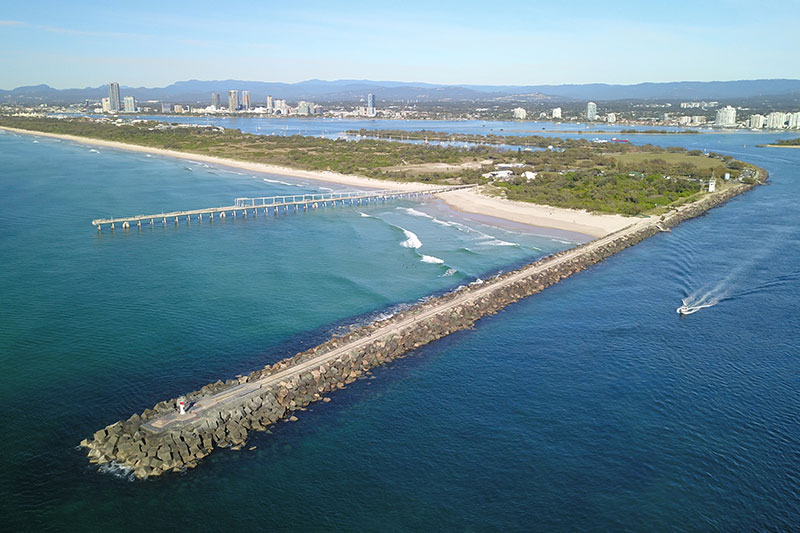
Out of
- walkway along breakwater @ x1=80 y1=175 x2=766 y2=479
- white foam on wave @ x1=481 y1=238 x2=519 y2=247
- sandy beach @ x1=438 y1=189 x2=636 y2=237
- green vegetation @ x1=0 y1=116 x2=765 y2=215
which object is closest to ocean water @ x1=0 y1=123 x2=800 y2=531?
white foam on wave @ x1=481 y1=238 x2=519 y2=247

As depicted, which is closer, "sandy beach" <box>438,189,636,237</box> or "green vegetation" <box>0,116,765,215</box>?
"sandy beach" <box>438,189,636,237</box>

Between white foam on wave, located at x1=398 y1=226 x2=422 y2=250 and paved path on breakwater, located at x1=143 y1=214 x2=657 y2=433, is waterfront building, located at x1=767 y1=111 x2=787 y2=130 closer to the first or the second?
white foam on wave, located at x1=398 y1=226 x2=422 y2=250

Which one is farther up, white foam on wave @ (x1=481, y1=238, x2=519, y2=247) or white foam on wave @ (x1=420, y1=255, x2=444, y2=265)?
white foam on wave @ (x1=481, y1=238, x2=519, y2=247)

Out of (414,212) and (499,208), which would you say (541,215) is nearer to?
(499,208)

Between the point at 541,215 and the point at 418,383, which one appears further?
the point at 541,215

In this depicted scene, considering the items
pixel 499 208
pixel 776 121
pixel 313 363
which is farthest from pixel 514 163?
pixel 776 121

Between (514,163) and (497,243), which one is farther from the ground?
(514,163)
